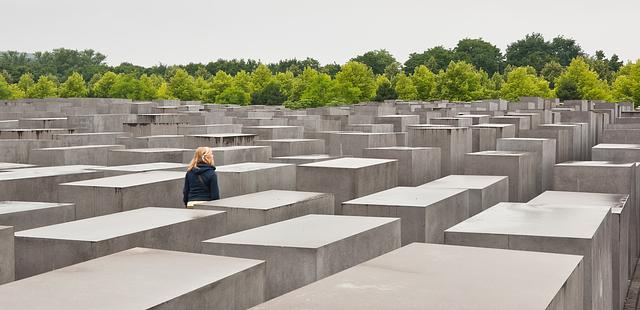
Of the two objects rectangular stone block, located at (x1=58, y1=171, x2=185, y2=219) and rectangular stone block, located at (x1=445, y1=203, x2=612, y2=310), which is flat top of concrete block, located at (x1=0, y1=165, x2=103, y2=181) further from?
rectangular stone block, located at (x1=445, y1=203, x2=612, y2=310)

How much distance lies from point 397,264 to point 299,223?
7.22 feet

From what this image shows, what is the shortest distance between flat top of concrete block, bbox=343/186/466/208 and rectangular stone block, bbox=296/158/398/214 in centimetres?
96

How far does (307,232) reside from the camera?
6.16 m

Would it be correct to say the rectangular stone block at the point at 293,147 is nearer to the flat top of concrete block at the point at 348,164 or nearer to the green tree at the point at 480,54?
the flat top of concrete block at the point at 348,164

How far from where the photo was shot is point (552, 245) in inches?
219

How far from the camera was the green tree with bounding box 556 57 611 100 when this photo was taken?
50.2 meters

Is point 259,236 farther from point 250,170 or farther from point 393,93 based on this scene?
point 393,93

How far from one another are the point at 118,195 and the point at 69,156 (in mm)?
5056

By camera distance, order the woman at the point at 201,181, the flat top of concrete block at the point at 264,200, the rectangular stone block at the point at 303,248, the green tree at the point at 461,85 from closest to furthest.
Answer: the rectangular stone block at the point at 303,248
the flat top of concrete block at the point at 264,200
the woman at the point at 201,181
the green tree at the point at 461,85

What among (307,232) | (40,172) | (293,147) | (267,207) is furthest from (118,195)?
(293,147)

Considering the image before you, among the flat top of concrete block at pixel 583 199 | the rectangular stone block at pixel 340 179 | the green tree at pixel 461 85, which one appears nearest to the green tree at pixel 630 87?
the green tree at pixel 461 85

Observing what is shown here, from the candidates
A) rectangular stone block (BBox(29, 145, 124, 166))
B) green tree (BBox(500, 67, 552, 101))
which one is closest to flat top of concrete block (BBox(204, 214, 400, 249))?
rectangular stone block (BBox(29, 145, 124, 166))

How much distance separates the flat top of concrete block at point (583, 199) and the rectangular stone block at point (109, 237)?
348 cm

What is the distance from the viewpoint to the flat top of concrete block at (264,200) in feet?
25.3
